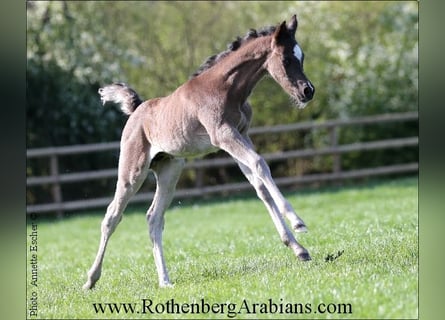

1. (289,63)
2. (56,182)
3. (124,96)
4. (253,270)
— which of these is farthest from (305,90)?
(56,182)

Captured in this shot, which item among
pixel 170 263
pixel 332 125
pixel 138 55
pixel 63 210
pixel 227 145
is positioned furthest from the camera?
pixel 138 55

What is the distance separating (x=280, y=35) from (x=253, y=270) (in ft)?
6.74

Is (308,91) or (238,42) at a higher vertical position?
(238,42)

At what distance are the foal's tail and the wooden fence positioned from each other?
28.1 feet

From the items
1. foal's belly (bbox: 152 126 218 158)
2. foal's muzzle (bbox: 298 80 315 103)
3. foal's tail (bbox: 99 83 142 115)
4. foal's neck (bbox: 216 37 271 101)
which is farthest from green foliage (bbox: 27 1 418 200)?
foal's muzzle (bbox: 298 80 315 103)

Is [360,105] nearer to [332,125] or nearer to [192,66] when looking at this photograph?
[332,125]

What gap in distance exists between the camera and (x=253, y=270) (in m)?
6.80

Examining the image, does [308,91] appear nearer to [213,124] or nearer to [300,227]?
[213,124]

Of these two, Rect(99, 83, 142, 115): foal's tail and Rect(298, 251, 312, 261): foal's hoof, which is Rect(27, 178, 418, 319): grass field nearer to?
Rect(298, 251, 312, 261): foal's hoof

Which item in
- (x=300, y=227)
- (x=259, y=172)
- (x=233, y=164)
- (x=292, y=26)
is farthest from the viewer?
(x=233, y=164)

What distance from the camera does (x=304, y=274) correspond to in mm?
6090

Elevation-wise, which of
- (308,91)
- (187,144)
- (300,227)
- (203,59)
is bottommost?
(300,227)

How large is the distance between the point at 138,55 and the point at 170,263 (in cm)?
1167
